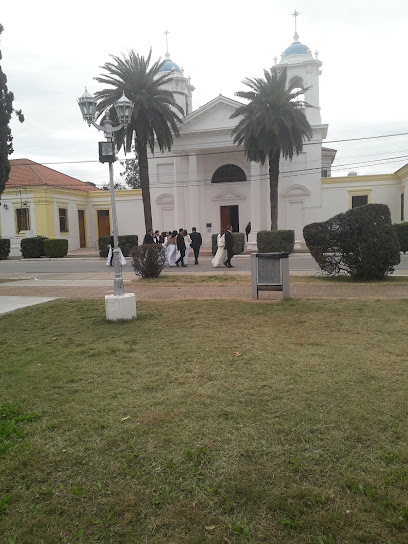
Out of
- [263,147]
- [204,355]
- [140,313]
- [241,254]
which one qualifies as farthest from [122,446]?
[263,147]

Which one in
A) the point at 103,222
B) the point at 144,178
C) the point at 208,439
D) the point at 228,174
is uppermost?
the point at 228,174

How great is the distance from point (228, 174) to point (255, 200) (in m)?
4.21

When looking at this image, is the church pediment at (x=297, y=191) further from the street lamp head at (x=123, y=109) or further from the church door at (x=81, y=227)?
the street lamp head at (x=123, y=109)

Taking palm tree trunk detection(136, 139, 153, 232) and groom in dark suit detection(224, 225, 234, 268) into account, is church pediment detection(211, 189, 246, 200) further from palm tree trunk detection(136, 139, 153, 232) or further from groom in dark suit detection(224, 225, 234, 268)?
groom in dark suit detection(224, 225, 234, 268)

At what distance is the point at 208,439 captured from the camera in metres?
3.43

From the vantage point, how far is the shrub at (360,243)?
11.2 m

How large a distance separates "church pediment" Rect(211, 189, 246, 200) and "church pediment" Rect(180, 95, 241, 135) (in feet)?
16.5

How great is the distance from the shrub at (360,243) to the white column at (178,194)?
23.6m

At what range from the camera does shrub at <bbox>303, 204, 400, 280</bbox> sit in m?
11.2

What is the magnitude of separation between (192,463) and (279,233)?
22656mm

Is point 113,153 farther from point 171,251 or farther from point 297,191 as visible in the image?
point 297,191

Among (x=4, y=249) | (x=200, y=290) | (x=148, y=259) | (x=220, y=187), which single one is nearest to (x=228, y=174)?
(x=220, y=187)

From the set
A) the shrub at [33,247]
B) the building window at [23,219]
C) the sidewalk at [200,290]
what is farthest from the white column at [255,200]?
the sidewalk at [200,290]

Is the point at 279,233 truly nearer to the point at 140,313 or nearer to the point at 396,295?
the point at 396,295
